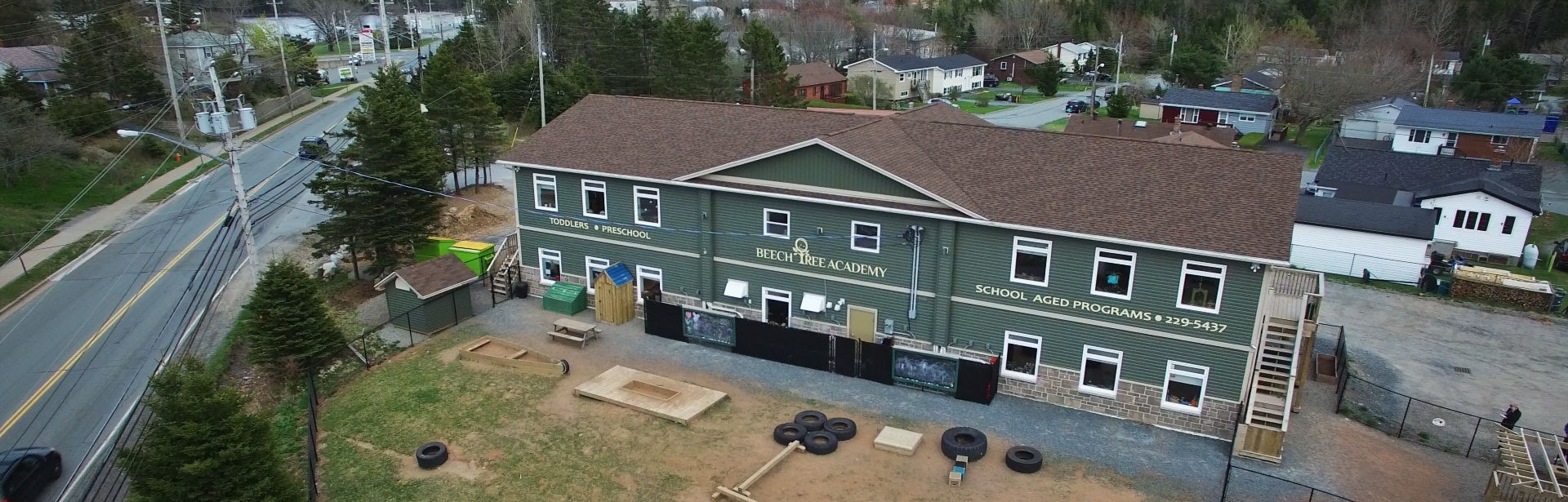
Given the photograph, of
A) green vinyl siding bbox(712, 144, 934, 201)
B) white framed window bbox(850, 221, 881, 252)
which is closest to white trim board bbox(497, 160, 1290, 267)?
green vinyl siding bbox(712, 144, 934, 201)

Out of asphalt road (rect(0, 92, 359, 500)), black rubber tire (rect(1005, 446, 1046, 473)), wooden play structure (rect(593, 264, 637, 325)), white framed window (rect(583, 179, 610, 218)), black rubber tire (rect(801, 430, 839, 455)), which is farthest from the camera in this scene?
white framed window (rect(583, 179, 610, 218))

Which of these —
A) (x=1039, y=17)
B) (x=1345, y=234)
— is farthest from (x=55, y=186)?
(x=1039, y=17)

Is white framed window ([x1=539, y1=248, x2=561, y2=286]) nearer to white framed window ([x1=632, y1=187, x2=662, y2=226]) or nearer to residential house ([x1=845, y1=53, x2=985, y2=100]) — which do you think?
white framed window ([x1=632, y1=187, x2=662, y2=226])

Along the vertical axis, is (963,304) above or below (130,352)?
above

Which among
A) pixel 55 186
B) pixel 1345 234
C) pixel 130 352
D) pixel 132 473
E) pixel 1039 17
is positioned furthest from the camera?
pixel 1039 17

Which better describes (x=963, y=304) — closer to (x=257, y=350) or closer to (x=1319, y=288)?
(x=1319, y=288)

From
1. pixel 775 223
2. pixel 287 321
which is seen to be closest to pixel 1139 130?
pixel 775 223

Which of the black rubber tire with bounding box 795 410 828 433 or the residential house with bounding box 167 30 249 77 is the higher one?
the residential house with bounding box 167 30 249 77

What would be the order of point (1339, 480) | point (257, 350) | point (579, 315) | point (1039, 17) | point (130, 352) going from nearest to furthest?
point (1339, 480) < point (257, 350) < point (130, 352) < point (579, 315) < point (1039, 17)
